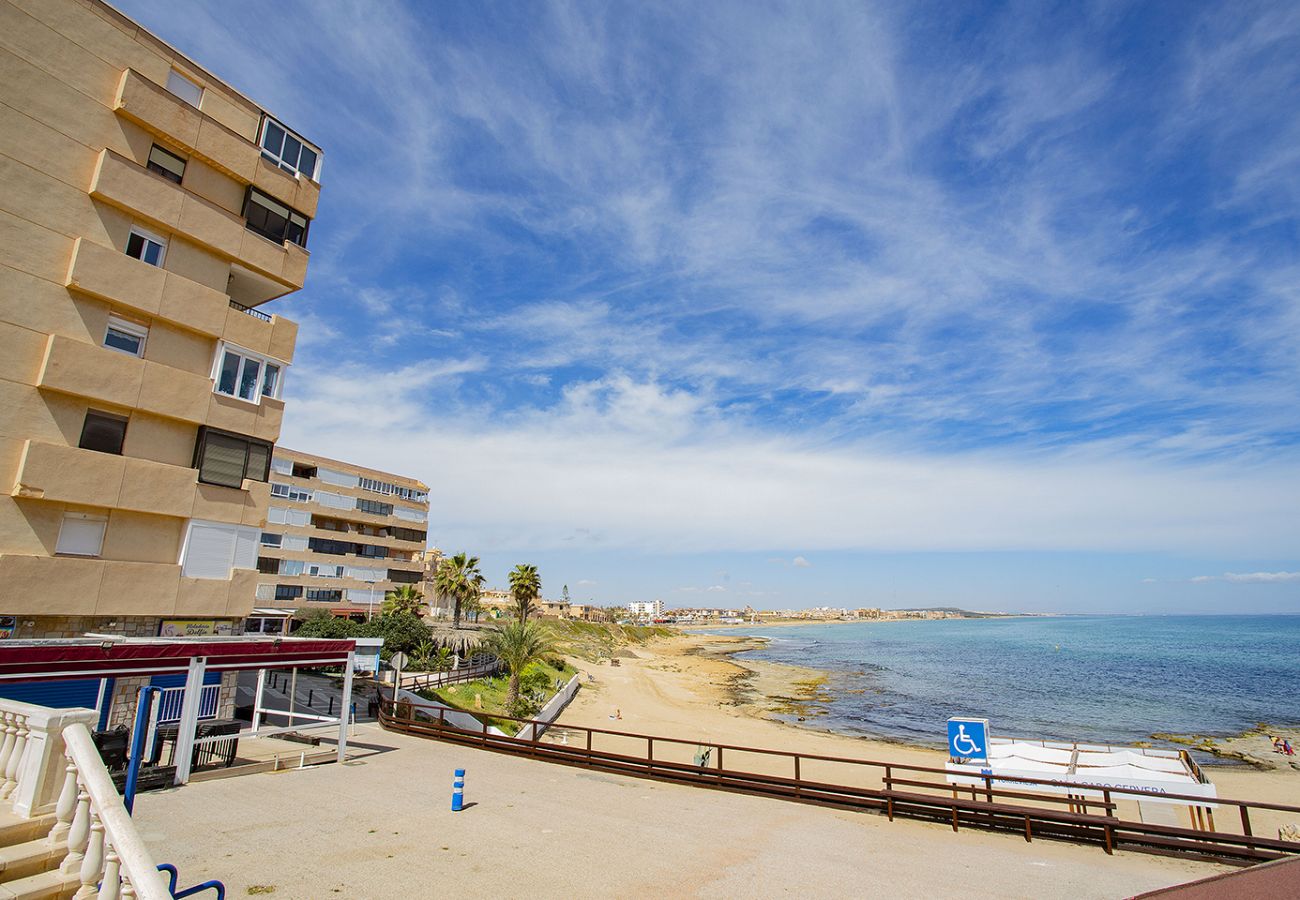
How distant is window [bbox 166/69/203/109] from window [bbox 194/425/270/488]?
11850 mm

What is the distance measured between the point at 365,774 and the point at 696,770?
813 cm

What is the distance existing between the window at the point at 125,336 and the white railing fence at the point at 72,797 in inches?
738

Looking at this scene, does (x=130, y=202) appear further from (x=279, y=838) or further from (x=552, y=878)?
(x=552, y=878)

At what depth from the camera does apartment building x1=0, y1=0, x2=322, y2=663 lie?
61.5ft

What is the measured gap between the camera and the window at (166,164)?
2209cm

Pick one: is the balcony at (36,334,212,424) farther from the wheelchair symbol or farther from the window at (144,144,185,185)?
the wheelchair symbol

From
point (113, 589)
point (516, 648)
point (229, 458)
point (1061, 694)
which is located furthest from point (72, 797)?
point (1061, 694)

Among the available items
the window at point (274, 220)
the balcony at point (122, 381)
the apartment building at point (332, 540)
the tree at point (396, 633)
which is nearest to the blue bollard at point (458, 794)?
the balcony at point (122, 381)

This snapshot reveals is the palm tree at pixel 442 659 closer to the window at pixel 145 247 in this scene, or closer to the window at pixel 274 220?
the window at pixel 274 220

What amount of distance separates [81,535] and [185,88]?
16.0 meters

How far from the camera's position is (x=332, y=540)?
194ft

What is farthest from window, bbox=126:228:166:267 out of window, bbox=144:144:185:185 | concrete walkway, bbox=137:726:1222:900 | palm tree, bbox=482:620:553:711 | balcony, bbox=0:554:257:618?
palm tree, bbox=482:620:553:711

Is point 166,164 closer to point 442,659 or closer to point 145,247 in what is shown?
point 145,247

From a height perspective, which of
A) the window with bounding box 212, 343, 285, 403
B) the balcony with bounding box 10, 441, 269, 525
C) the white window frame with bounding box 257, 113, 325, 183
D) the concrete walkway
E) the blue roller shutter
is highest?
the white window frame with bounding box 257, 113, 325, 183
